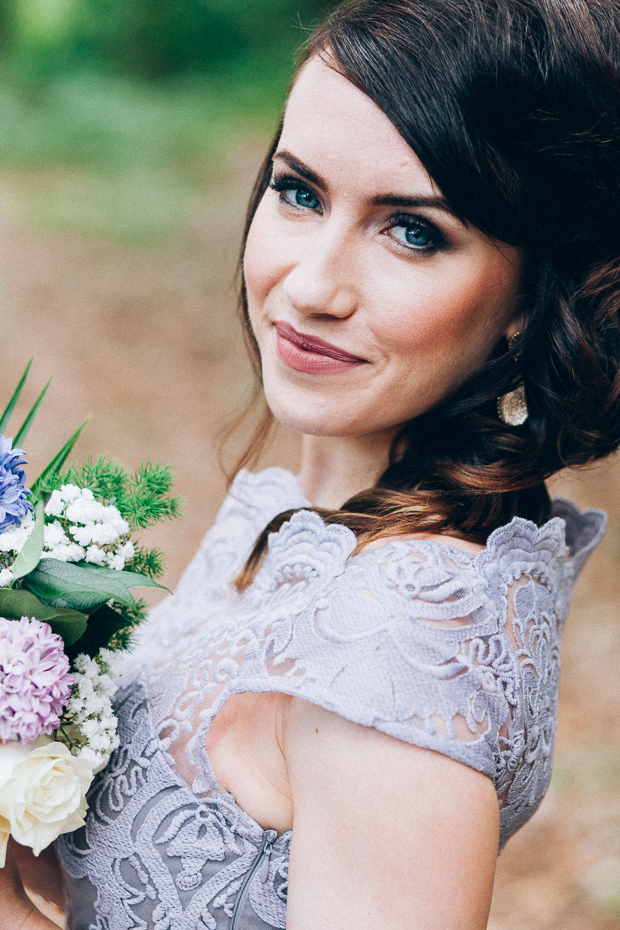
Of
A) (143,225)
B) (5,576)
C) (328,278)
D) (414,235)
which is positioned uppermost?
(143,225)

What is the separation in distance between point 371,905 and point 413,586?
390 millimetres

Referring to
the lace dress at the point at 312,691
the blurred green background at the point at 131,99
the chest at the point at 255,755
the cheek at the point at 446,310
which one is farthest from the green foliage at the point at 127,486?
the blurred green background at the point at 131,99

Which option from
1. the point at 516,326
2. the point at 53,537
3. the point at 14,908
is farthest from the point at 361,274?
the point at 14,908

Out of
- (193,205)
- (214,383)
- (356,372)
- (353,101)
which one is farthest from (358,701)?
(193,205)

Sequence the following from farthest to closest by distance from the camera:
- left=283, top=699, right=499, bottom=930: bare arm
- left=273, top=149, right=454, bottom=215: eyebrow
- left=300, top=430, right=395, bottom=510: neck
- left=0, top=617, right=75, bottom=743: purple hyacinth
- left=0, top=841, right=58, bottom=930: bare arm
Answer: left=300, top=430, right=395, bottom=510: neck < left=0, top=841, right=58, bottom=930: bare arm < left=273, top=149, right=454, bottom=215: eyebrow < left=0, top=617, right=75, bottom=743: purple hyacinth < left=283, top=699, right=499, bottom=930: bare arm

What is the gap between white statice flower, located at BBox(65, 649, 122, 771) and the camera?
1231 mm

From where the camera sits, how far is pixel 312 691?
1034mm

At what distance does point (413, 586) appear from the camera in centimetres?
110

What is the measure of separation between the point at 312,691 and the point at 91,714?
411mm

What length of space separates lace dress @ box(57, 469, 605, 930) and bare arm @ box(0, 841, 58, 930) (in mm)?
63

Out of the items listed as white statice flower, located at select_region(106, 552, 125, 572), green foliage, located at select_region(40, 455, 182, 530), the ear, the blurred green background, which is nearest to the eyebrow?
the ear

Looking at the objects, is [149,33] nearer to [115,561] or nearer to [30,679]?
[115,561]

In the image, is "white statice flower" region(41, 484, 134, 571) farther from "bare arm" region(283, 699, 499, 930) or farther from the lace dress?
"bare arm" region(283, 699, 499, 930)

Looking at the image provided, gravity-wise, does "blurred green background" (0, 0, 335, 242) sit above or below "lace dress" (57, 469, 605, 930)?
above
